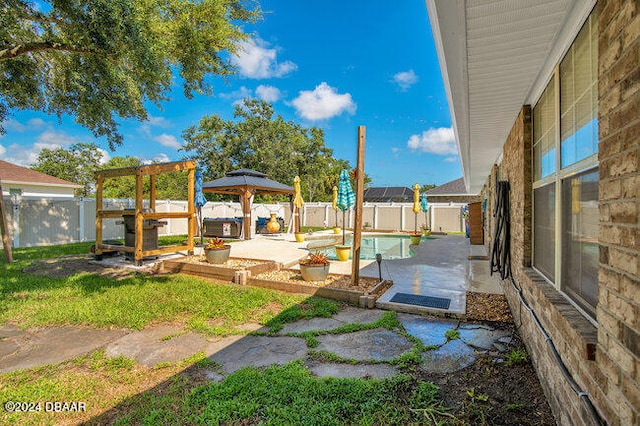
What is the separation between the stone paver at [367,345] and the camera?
311 cm

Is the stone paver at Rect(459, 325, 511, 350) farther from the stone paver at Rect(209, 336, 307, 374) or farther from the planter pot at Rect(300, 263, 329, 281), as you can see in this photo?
the planter pot at Rect(300, 263, 329, 281)

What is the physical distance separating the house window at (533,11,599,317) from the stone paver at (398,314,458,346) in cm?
129

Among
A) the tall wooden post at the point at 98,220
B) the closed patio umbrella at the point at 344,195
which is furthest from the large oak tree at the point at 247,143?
the tall wooden post at the point at 98,220

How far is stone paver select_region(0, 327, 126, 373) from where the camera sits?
10.2ft

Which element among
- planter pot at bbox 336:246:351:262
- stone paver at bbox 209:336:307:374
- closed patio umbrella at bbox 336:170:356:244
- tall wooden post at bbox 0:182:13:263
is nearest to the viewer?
stone paver at bbox 209:336:307:374

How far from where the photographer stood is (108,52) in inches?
205

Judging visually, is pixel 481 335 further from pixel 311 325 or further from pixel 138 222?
pixel 138 222

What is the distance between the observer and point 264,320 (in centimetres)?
408

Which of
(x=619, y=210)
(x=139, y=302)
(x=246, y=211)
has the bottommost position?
(x=139, y=302)

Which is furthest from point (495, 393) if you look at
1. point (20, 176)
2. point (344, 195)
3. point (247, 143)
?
point (247, 143)

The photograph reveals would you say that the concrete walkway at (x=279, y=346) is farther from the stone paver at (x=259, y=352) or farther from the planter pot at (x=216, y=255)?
the planter pot at (x=216, y=255)

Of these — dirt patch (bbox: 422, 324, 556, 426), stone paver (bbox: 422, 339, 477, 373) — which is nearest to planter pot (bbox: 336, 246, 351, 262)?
stone paver (bbox: 422, 339, 477, 373)

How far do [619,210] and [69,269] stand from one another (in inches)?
371

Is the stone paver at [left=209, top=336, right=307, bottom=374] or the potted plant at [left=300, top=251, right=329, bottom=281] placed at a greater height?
the potted plant at [left=300, top=251, right=329, bottom=281]
